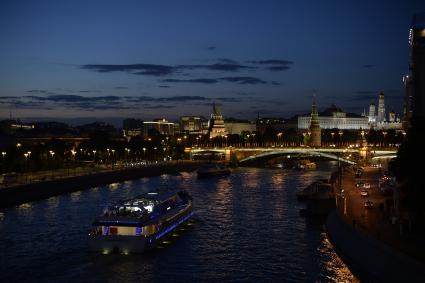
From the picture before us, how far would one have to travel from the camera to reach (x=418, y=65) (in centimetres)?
4247

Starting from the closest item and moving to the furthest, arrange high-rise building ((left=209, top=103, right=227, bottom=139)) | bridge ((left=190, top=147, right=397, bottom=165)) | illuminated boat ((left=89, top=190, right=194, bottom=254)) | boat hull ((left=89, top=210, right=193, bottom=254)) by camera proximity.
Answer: boat hull ((left=89, top=210, right=193, bottom=254)) < illuminated boat ((left=89, top=190, right=194, bottom=254)) < bridge ((left=190, top=147, right=397, bottom=165)) < high-rise building ((left=209, top=103, right=227, bottom=139))

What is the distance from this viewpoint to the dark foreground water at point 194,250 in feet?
64.0

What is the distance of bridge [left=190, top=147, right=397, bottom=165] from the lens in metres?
71.3

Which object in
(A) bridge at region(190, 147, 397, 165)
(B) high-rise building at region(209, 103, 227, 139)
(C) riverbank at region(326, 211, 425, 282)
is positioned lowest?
(C) riverbank at region(326, 211, 425, 282)

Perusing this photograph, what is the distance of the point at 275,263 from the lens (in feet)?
68.7

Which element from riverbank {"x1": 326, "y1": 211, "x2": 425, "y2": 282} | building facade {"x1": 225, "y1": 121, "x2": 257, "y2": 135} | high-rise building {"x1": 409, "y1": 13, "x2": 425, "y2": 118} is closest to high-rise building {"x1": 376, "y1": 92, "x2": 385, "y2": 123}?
building facade {"x1": 225, "y1": 121, "x2": 257, "y2": 135}

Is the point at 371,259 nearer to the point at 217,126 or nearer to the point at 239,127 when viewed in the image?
the point at 217,126

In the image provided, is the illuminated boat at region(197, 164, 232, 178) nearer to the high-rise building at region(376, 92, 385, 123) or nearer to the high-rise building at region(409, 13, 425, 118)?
the high-rise building at region(409, 13, 425, 118)

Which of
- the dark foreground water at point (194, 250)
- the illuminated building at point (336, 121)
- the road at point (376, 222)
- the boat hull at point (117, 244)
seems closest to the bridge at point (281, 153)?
the road at point (376, 222)

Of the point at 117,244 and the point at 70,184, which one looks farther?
the point at 70,184

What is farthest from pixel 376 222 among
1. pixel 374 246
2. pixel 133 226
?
pixel 133 226

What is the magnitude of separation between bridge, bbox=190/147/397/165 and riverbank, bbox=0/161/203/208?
12380 millimetres

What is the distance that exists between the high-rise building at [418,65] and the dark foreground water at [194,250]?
11653 millimetres

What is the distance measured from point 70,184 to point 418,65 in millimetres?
25257
